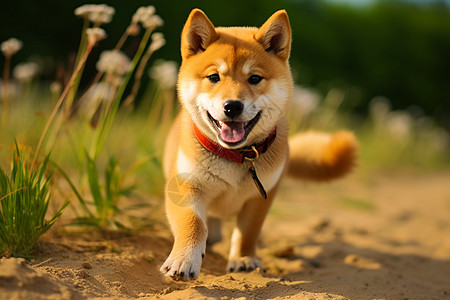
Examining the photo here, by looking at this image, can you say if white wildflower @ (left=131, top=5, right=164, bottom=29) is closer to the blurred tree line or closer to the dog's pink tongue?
the dog's pink tongue

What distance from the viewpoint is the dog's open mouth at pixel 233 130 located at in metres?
2.46

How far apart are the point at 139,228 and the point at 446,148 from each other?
899cm

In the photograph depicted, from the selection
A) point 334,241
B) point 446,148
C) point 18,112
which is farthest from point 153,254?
point 446,148

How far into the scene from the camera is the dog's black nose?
7.77 feet

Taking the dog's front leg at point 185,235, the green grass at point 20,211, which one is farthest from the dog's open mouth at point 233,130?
the green grass at point 20,211

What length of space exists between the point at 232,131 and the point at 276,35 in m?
0.67

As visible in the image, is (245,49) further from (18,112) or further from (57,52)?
(57,52)

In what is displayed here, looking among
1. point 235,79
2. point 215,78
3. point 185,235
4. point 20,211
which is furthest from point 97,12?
point 185,235

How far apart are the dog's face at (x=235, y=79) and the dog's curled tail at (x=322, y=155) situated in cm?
85

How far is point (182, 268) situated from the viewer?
2256 millimetres

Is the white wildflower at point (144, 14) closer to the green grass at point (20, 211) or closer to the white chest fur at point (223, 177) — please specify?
the white chest fur at point (223, 177)

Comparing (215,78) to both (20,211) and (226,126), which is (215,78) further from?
(20,211)

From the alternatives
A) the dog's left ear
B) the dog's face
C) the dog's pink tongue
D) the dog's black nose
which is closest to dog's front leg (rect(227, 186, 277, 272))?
the dog's face

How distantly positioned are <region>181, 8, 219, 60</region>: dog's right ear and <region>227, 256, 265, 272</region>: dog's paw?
4.25ft
